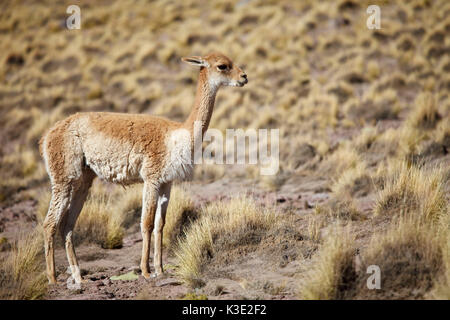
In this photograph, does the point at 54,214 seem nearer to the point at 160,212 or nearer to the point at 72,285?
the point at 72,285

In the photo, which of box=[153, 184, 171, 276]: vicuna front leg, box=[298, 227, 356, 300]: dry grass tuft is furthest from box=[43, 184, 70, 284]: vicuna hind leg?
box=[298, 227, 356, 300]: dry grass tuft

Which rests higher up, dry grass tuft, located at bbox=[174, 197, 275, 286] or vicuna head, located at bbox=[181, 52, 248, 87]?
vicuna head, located at bbox=[181, 52, 248, 87]

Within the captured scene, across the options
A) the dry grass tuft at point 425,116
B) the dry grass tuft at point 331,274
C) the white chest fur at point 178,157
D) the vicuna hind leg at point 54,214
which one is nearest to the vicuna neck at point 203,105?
the white chest fur at point 178,157

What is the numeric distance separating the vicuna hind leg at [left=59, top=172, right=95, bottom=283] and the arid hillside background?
258 mm

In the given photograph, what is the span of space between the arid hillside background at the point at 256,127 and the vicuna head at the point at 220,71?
155 centimetres

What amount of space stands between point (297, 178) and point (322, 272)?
5.27 m

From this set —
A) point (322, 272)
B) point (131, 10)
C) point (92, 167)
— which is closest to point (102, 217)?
point (92, 167)

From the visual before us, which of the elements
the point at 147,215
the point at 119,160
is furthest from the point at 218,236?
the point at 119,160

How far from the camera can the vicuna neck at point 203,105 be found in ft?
16.7

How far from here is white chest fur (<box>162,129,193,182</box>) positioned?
4914mm

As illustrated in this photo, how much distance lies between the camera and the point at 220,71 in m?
5.28

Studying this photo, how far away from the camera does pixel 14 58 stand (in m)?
19.1

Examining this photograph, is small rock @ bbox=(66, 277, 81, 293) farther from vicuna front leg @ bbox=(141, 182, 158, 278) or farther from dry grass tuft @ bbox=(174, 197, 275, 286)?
dry grass tuft @ bbox=(174, 197, 275, 286)
